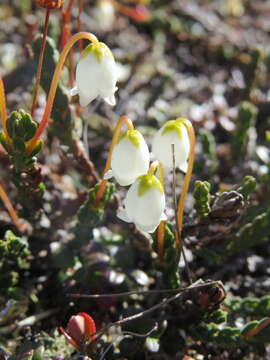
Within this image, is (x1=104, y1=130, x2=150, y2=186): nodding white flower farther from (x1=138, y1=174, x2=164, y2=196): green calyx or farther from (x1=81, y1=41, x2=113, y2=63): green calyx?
(x1=81, y1=41, x2=113, y2=63): green calyx

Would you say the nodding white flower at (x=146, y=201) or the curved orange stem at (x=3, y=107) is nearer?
the nodding white flower at (x=146, y=201)

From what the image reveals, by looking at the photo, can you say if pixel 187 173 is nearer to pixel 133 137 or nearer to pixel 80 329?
pixel 133 137

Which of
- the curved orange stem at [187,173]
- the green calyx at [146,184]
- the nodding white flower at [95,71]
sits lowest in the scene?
the curved orange stem at [187,173]

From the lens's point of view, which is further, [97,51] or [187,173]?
[187,173]

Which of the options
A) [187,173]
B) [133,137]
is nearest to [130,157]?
A: [133,137]

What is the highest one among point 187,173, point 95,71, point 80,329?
point 95,71

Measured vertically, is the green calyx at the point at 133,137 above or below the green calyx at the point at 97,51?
below

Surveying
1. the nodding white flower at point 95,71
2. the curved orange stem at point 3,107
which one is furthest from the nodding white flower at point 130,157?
the curved orange stem at point 3,107

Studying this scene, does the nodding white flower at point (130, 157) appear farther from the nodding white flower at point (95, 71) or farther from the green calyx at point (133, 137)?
the nodding white flower at point (95, 71)
